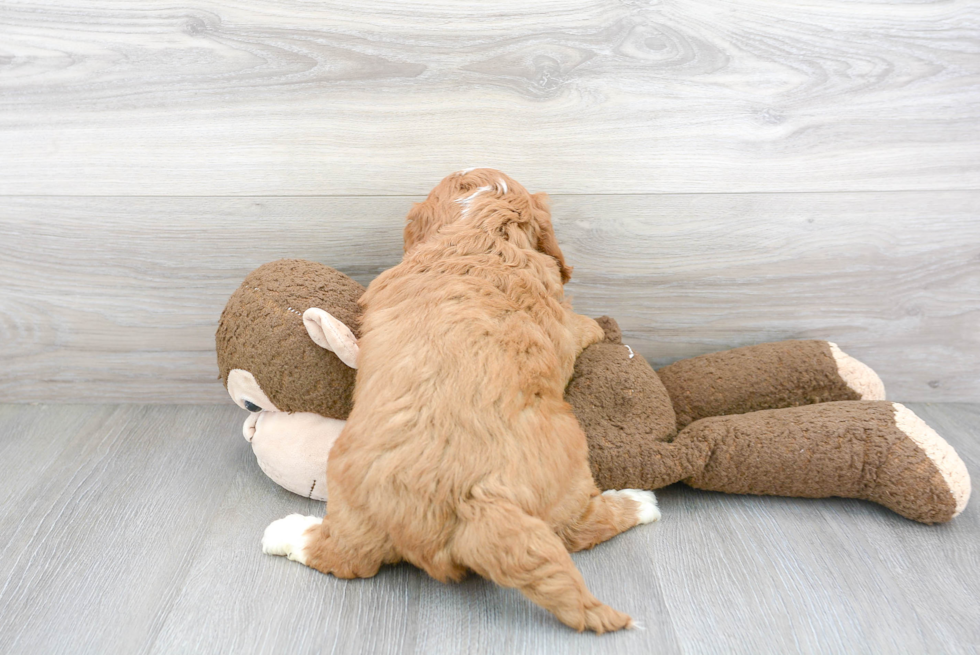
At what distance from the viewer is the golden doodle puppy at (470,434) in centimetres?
103

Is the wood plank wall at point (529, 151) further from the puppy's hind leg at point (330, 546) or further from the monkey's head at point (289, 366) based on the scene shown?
the puppy's hind leg at point (330, 546)

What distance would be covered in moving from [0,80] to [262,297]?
0.86 metres

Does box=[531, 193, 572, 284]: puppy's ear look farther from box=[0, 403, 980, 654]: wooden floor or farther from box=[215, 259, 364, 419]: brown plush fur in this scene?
box=[0, 403, 980, 654]: wooden floor

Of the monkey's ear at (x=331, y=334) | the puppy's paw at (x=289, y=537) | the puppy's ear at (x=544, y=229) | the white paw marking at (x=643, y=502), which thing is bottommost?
the puppy's paw at (x=289, y=537)

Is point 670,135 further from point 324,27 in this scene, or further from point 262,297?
point 262,297

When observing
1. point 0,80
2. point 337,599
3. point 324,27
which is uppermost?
point 324,27

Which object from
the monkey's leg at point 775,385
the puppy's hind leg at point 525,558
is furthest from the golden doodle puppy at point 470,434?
the monkey's leg at point 775,385

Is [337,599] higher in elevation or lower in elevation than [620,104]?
lower

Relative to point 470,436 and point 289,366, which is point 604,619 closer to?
point 470,436

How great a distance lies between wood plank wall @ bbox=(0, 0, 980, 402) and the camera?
5.05 ft

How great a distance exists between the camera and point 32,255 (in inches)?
67.2

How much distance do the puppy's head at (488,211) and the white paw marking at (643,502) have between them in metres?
0.48

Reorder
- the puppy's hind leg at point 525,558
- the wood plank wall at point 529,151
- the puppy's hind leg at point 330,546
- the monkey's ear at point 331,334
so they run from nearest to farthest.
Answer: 1. the puppy's hind leg at point 525,558
2. the puppy's hind leg at point 330,546
3. the monkey's ear at point 331,334
4. the wood plank wall at point 529,151

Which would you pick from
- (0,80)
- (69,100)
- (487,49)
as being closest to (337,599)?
(487,49)
